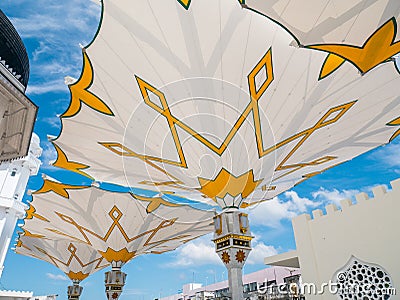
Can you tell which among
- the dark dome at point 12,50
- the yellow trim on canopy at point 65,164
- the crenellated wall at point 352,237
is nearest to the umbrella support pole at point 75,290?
the yellow trim on canopy at point 65,164

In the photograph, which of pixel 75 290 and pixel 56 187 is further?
pixel 75 290

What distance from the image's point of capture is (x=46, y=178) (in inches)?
375

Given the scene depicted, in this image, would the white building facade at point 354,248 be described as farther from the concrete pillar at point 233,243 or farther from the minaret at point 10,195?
the minaret at point 10,195

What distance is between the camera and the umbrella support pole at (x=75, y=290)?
49.1 ft

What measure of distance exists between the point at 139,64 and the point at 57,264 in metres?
14.1

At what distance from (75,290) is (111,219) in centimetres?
614

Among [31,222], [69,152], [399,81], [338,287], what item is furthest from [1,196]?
[399,81]

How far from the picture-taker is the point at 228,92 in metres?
5.72

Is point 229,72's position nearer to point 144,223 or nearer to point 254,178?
point 254,178

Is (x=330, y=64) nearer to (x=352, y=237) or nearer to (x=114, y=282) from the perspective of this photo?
(x=352, y=237)

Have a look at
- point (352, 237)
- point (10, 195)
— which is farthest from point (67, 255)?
point (352, 237)

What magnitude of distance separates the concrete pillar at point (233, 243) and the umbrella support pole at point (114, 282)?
7.43 meters

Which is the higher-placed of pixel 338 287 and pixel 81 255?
pixel 81 255

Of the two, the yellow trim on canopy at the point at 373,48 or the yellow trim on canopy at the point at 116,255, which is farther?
the yellow trim on canopy at the point at 116,255
